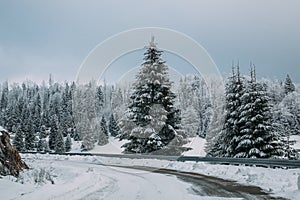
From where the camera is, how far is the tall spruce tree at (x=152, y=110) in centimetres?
2555

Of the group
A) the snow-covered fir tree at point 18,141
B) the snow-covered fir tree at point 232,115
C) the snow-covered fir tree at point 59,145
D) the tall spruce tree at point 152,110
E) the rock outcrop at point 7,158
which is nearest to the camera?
the rock outcrop at point 7,158

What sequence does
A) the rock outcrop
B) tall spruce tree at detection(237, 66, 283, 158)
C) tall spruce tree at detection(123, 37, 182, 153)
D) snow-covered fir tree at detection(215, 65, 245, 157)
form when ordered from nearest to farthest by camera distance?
the rock outcrop → tall spruce tree at detection(237, 66, 283, 158) → tall spruce tree at detection(123, 37, 182, 153) → snow-covered fir tree at detection(215, 65, 245, 157)

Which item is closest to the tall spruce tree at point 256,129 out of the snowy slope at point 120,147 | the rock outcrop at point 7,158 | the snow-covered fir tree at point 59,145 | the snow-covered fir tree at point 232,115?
the snow-covered fir tree at point 232,115

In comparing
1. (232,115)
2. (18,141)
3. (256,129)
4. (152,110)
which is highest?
(152,110)

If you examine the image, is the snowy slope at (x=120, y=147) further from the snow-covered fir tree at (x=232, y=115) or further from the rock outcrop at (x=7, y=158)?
the rock outcrop at (x=7, y=158)

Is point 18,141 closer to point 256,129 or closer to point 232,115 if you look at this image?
point 232,115

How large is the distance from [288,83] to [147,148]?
9674 centimetres

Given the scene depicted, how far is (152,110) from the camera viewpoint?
26047mm

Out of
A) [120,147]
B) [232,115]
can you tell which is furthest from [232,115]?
[120,147]

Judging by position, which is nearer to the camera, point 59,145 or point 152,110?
point 152,110

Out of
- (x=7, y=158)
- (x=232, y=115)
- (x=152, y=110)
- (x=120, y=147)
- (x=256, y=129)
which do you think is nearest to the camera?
(x=7, y=158)

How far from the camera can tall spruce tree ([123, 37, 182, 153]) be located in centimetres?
2555

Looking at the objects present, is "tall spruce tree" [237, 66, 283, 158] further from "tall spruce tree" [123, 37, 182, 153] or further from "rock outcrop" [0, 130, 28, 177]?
"rock outcrop" [0, 130, 28, 177]

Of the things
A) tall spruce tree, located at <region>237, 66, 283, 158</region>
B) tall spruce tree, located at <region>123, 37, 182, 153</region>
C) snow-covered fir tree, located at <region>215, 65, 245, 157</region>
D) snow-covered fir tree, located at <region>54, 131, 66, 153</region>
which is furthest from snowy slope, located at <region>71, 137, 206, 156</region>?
snow-covered fir tree, located at <region>54, 131, 66, 153</region>
